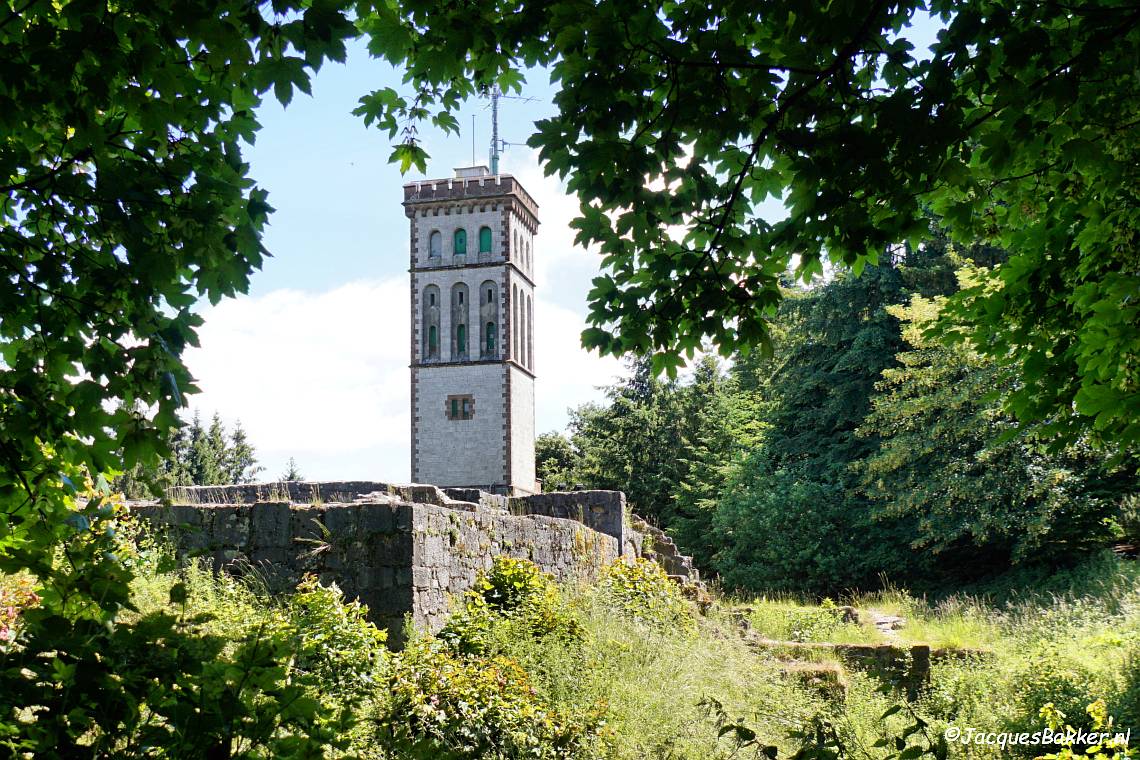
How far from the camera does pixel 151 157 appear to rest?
3428 mm

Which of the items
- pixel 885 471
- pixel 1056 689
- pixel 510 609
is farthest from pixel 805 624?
pixel 885 471

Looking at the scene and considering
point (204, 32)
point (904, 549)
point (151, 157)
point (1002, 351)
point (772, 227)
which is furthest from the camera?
point (904, 549)

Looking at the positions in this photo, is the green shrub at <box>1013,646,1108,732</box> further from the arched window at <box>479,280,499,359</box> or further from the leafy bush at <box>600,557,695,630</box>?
the arched window at <box>479,280,499,359</box>

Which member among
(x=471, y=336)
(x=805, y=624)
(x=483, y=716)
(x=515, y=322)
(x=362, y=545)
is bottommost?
(x=805, y=624)

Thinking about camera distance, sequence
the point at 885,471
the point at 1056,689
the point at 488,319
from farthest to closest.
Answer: the point at 488,319
the point at 885,471
the point at 1056,689

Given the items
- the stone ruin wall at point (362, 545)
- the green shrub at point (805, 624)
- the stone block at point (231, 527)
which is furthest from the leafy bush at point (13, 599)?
Answer: the green shrub at point (805, 624)

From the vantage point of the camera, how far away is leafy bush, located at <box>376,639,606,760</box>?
245 inches

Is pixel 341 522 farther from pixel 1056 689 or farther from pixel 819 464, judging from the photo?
pixel 819 464

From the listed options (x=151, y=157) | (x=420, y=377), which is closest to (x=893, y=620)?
(x=151, y=157)

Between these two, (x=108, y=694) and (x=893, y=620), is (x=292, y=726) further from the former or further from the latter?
(x=893, y=620)

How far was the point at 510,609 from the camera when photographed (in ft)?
30.8

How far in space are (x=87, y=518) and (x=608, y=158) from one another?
2341mm

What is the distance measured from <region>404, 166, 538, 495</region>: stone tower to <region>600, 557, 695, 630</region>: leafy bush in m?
20.4

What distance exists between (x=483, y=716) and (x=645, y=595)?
18.7 ft
